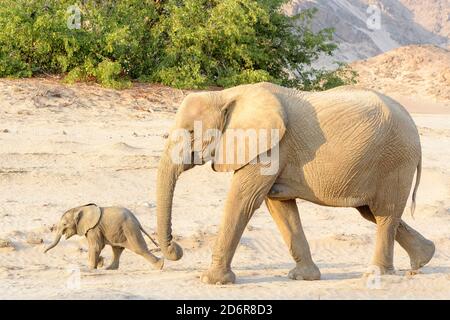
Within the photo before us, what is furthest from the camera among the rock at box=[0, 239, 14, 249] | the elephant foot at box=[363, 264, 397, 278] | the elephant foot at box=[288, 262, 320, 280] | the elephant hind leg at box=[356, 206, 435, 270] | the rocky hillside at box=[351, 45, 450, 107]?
the rocky hillside at box=[351, 45, 450, 107]

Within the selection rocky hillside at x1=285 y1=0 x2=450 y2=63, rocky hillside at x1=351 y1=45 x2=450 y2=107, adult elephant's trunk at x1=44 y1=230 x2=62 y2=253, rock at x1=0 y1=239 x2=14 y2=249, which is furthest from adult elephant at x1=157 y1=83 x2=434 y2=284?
rocky hillside at x1=285 y1=0 x2=450 y2=63

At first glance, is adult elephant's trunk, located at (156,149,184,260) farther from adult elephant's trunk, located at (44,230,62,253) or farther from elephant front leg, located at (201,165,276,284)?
adult elephant's trunk, located at (44,230,62,253)

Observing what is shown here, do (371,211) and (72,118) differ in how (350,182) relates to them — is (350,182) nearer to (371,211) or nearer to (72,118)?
(371,211)

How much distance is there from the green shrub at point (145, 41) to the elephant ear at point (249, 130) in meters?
10.2

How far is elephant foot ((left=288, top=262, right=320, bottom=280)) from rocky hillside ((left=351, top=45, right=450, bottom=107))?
19169 millimetres

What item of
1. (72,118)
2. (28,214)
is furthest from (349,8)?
(28,214)

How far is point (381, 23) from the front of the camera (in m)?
55.2

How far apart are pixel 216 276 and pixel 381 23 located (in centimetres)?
4833

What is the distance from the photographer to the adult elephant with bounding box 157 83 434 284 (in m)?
8.13

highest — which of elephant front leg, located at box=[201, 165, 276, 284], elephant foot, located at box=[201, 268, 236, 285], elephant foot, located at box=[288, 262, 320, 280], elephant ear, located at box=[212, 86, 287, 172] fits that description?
elephant ear, located at box=[212, 86, 287, 172]

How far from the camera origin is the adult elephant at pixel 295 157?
8.13 m

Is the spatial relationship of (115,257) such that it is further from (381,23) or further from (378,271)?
(381,23)

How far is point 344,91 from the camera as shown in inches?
344

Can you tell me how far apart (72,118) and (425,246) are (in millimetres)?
8196
